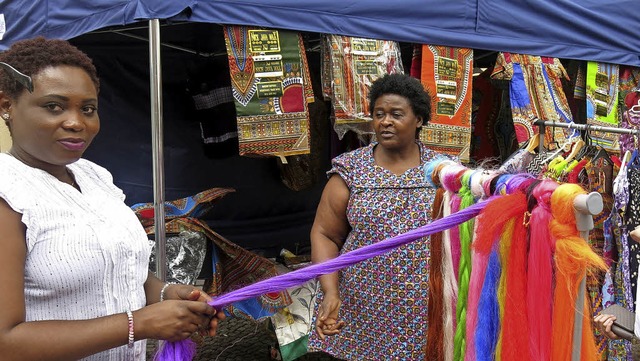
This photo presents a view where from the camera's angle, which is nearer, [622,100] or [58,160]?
[58,160]

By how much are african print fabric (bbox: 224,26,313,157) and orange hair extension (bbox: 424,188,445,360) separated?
175 cm

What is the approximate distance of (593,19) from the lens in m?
4.26

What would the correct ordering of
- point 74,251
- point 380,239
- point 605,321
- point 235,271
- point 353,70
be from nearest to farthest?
point 74,251
point 605,321
point 380,239
point 353,70
point 235,271

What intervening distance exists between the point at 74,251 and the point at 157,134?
80.9 inches

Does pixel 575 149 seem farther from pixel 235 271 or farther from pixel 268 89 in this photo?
pixel 235 271

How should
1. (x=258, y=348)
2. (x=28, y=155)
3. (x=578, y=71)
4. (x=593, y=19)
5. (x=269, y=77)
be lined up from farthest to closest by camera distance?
(x=258, y=348)
(x=578, y=71)
(x=593, y=19)
(x=269, y=77)
(x=28, y=155)

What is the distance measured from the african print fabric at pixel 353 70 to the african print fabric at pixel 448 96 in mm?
315

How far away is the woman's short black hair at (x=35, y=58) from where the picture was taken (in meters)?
1.32

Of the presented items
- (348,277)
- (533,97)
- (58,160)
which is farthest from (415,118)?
(533,97)

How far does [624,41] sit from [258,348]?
3592 millimetres

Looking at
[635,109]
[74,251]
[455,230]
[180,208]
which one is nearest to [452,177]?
[455,230]

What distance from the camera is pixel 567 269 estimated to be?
1171mm

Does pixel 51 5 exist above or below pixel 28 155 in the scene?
above

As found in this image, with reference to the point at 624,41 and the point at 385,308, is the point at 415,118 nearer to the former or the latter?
the point at 385,308
